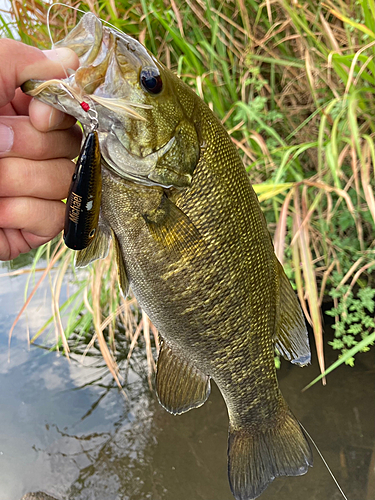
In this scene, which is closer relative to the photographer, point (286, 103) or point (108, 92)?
point (108, 92)

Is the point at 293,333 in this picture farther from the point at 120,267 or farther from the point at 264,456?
the point at 120,267

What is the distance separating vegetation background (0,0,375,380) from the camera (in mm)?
2125

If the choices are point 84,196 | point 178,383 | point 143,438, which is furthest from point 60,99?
point 143,438

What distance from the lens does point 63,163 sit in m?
1.04

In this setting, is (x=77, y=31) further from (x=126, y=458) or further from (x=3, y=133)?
(x=126, y=458)

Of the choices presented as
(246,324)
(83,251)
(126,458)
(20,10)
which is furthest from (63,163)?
(20,10)

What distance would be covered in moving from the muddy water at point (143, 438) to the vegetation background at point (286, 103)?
263mm

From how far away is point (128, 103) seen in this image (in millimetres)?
824

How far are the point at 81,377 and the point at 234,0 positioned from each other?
2.65 meters

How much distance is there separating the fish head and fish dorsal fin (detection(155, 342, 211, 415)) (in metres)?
0.51

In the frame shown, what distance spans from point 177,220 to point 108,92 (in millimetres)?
299

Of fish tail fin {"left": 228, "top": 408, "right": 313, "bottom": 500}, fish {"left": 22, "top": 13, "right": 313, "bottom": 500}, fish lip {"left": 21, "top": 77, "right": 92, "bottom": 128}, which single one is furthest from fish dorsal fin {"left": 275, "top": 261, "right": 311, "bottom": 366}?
fish lip {"left": 21, "top": 77, "right": 92, "bottom": 128}

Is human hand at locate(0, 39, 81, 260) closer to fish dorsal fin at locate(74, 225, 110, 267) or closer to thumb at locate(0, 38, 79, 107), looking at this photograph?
thumb at locate(0, 38, 79, 107)

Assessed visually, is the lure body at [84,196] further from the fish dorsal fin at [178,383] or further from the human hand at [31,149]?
the fish dorsal fin at [178,383]
